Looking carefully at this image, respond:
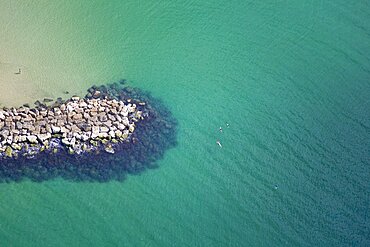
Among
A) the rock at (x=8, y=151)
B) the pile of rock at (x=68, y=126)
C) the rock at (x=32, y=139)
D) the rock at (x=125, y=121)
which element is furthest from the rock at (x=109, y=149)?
the rock at (x=8, y=151)

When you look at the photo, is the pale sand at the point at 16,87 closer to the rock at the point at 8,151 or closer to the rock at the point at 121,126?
the rock at the point at 8,151

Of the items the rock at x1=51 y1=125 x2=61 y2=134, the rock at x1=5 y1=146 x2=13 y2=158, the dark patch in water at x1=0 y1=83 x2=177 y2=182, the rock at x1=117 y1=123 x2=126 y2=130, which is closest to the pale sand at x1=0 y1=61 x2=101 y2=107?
the dark patch in water at x1=0 y1=83 x2=177 y2=182

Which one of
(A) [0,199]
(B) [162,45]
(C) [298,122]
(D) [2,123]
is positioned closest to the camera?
(A) [0,199]

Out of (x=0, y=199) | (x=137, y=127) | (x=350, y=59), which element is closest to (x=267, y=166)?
(x=137, y=127)

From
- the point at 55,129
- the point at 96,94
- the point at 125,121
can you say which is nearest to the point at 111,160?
the point at 125,121

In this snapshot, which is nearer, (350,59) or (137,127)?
(137,127)

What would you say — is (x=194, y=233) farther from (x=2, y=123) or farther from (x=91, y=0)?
(x=91, y=0)
